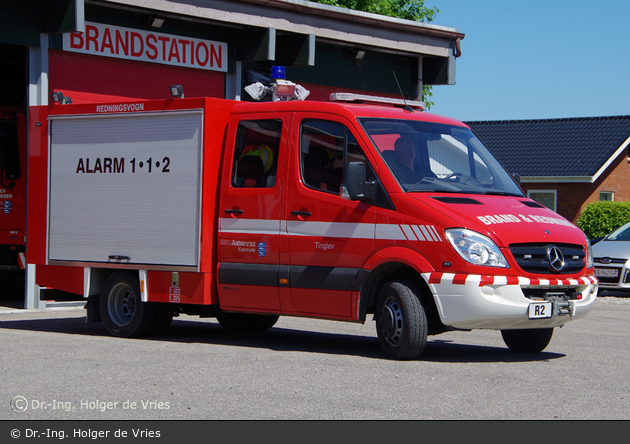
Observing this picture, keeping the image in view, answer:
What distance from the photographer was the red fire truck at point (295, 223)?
27.9ft

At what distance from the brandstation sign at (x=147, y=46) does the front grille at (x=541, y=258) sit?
8719mm

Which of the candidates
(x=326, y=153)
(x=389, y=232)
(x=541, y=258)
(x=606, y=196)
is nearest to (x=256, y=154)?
(x=326, y=153)

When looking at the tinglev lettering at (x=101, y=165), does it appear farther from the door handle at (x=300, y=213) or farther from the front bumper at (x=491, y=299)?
the front bumper at (x=491, y=299)

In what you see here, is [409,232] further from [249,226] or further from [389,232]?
[249,226]

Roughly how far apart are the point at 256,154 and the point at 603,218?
86.6 feet

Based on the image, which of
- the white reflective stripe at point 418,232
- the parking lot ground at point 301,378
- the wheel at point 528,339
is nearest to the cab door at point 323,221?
the white reflective stripe at point 418,232

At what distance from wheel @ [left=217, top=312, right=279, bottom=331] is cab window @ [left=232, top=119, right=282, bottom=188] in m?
2.19

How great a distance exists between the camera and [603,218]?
3391cm

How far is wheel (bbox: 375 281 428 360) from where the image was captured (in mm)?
8555

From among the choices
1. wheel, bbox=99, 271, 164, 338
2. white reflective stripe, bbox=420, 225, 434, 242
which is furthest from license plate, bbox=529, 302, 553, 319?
wheel, bbox=99, 271, 164, 338

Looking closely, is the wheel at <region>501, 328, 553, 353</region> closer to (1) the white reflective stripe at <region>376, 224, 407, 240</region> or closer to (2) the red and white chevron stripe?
(2) the red and white chevron stripe
